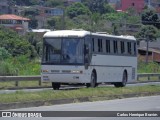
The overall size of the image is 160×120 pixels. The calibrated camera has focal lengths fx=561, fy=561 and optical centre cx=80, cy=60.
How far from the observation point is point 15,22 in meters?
125

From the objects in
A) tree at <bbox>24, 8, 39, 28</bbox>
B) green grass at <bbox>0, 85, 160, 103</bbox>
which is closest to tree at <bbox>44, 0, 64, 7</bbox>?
tree at <bbox>24, 8, 39, 28</bbox>

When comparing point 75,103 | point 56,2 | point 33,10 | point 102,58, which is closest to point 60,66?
point 102,58

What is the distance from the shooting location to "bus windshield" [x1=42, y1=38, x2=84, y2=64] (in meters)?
30.1

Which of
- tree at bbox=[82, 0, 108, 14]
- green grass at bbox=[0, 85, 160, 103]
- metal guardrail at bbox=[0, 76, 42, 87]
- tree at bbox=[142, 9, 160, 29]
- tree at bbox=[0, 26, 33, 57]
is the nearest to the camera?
green grass at bbox=[0, 85, 160, 103]

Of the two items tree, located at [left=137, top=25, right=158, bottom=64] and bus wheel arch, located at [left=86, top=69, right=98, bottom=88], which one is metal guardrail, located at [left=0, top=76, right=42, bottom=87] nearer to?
bus wheel arch, located at [left=86, top=69, right=98, bottom=88]

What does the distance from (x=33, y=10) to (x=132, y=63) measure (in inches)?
4376

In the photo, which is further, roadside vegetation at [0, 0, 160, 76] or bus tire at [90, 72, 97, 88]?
roadside vegetation at [0, 0, 160, 76]

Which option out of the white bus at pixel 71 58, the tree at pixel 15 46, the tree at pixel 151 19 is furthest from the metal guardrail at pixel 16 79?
the tree at pixel 151 19

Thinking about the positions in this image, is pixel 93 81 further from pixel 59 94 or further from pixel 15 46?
pixel 15 46

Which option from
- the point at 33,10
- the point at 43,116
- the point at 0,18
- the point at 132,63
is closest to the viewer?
the point at 43,116

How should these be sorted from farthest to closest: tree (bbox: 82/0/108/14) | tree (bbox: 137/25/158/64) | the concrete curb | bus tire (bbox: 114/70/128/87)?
tree (bbox: 82/0/108/14) < tree (bbox: 137/25/158/64) < bus tire (bbox: 114/70/128/87) < the concrete curb

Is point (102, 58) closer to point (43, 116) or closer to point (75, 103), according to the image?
point (75, 103)

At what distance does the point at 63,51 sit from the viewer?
30141 mm

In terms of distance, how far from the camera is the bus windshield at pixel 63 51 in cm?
3014
